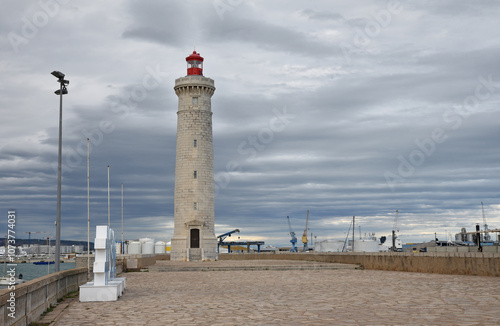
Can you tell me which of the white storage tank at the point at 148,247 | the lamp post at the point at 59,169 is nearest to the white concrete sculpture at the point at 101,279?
the lamp post at the point at 59,169

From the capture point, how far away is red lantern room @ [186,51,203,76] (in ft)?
194

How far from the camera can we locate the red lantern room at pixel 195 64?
2333 inches

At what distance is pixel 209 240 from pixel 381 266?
95.2 feet

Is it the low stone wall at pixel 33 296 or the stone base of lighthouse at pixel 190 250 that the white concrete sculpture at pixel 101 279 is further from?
the stone base of lighthouse at pixel 190 250

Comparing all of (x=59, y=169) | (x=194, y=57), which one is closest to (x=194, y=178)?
(x=194, y=57)

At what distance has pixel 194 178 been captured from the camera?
5616 cm

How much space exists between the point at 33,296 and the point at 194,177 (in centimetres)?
4548

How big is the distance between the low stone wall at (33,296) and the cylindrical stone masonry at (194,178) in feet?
130

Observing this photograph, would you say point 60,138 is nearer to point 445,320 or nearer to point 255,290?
point 255,290

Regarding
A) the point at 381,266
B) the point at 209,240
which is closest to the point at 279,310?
the point at 381,266

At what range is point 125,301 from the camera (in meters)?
14.7

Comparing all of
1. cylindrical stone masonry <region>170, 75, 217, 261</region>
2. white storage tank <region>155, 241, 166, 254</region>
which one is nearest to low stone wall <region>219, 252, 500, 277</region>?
cylindrical stone masonry <region>170, 75, 217, 261</region>

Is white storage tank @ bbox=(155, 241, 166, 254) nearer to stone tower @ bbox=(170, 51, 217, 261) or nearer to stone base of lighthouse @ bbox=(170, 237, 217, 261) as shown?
stone tower @ bbox=(170, 51, 217, 261)

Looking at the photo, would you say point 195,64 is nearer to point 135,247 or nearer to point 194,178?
point 194,178
